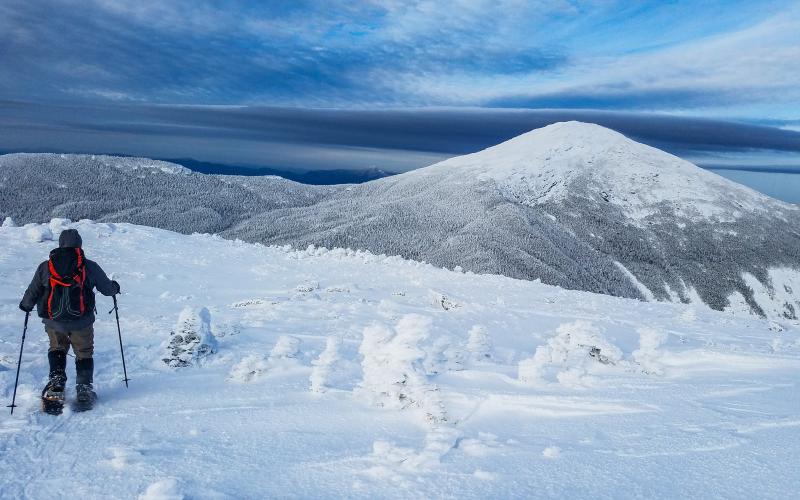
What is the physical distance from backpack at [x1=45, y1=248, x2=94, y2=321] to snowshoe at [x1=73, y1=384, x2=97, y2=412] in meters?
1.08

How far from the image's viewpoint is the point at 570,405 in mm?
8766

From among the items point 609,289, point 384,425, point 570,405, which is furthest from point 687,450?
point 609,289

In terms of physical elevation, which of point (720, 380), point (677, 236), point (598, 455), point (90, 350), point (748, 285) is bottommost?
point (748, 285)

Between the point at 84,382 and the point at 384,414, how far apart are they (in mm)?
4653

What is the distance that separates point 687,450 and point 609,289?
489ft

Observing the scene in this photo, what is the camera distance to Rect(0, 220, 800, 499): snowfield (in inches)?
229

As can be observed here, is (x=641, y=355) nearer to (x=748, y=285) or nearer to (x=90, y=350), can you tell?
(x=90, y=350)

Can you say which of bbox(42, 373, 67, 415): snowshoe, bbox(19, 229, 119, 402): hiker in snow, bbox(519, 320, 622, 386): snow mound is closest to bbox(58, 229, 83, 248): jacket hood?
bbox(19, 229, 119, 402): hiker in snow

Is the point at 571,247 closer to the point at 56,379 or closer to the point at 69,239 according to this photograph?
the point at 69,239

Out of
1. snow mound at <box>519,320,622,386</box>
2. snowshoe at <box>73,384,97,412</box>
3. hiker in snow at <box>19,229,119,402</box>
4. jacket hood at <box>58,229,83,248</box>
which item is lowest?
snow mound at <box>519,320,622,386</box>

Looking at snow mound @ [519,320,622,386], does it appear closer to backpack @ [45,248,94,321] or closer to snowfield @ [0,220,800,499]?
snowfield @ [0,220,800,499]

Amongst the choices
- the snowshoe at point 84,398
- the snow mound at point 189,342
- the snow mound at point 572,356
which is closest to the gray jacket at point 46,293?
the snowshoe at point 84,398

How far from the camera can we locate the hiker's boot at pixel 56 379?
24.7 ft

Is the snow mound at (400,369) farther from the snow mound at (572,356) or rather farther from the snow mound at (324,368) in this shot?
the snow mound at (572,356)
